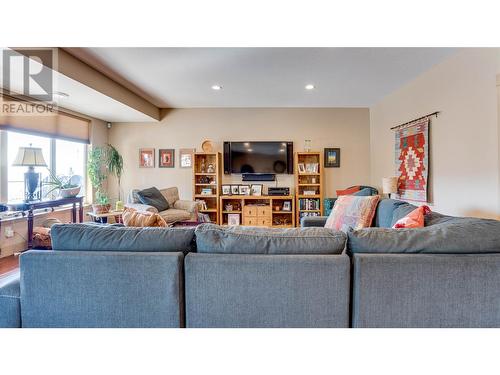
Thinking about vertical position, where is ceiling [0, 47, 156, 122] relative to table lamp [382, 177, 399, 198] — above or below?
above

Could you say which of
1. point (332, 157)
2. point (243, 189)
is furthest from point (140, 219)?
point (332, 157)

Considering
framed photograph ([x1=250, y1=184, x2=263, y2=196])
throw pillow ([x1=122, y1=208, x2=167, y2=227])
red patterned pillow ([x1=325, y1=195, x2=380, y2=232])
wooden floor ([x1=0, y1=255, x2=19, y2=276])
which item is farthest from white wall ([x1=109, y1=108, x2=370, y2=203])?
throw pillow ([x1=122, y1=208, x2=167, y2=227])

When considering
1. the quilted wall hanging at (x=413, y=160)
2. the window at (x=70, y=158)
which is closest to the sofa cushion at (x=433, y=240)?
the quilted wall hanging at (x=413, y=160)

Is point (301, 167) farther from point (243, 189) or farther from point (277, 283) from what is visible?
point (277, 283)

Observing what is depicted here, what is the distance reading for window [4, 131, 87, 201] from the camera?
343 cm

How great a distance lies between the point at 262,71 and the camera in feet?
10.6

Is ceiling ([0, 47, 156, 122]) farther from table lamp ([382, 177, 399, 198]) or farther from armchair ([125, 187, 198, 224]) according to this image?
table lamp ([382, 177, 399, 198])

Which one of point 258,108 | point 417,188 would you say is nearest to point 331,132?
point 258,108

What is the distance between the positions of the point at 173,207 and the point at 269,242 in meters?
3.62

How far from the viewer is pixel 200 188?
5.23 metres

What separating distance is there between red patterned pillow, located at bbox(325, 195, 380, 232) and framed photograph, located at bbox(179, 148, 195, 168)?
343 cm

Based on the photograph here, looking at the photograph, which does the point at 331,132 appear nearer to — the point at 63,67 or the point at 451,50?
the point at 451,50

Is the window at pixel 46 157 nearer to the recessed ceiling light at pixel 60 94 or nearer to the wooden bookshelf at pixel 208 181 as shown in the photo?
the recessed ceiling light at pixel 60 94
